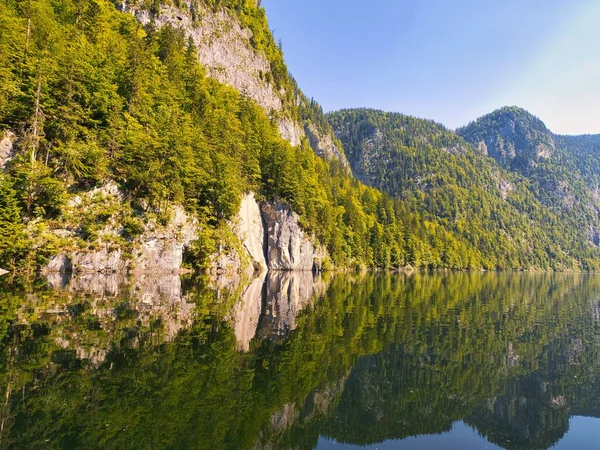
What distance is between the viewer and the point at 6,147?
107 ft

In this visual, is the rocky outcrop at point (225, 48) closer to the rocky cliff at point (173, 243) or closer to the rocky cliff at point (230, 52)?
the rocky cliff at point (230, 52)

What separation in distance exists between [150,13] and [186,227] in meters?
56.2

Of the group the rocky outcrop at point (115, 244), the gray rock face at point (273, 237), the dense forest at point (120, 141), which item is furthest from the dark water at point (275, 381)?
the gray rock face at point (273, 237)

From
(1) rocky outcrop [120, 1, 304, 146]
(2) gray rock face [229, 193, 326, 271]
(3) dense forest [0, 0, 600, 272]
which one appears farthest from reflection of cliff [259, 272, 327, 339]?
(1) rocky outcrop [120, 1, 304, 146]

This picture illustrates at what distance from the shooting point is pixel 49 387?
9344mm

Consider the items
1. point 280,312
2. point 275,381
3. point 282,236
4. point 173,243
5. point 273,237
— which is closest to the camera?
point 275,381

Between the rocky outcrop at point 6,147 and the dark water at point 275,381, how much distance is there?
1763 centimetres

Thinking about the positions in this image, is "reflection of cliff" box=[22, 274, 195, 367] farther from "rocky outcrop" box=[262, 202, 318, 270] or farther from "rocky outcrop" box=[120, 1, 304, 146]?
"rocky outcrop" box=[120, 1, 304, 146]

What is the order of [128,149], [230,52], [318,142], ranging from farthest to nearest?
[318,142] < [230,52] < [128,149]

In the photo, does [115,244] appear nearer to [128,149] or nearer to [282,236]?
[128,149]

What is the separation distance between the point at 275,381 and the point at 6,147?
117 feet

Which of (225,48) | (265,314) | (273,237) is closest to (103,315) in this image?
(265,314)

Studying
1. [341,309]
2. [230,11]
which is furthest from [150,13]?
[341,309]

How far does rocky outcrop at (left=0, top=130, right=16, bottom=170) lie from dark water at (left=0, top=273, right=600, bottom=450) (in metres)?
17.6
